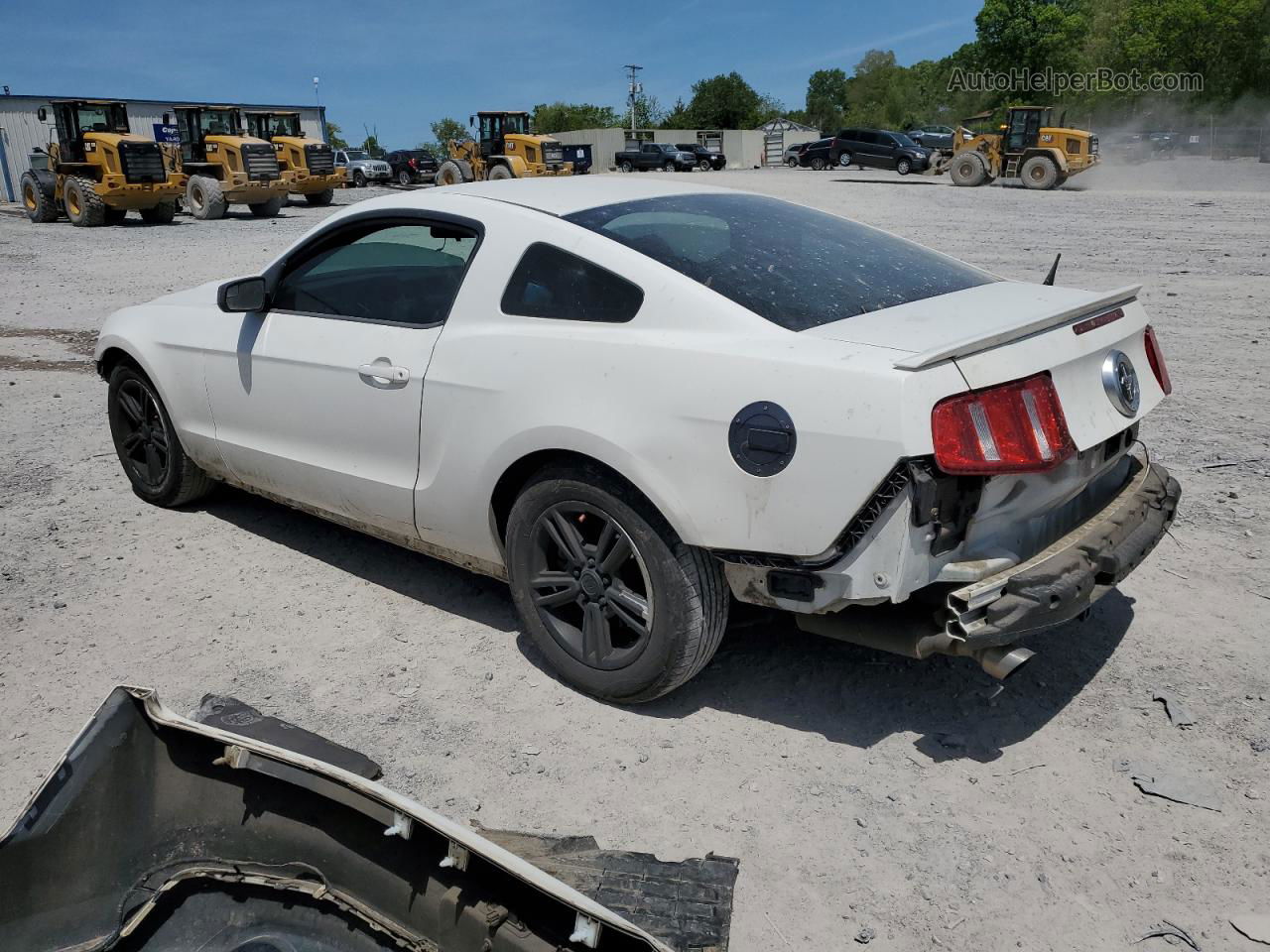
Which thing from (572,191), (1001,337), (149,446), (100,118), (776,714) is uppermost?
(100,118)

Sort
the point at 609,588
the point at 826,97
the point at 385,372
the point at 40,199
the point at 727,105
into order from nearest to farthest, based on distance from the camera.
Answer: the point at 609,588 < the point at 385,372 < the point at 40,199 < the point at 727,105 < the point at 826,97

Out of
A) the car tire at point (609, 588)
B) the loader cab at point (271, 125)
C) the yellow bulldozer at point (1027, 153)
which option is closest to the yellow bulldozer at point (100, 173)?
the loader cab at point (271, 125)

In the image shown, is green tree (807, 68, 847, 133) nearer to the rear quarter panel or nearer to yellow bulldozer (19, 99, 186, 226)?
yellow bulldozer (19, 99, 186, 226)

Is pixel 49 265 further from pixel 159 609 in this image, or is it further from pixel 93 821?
pixel 93 821

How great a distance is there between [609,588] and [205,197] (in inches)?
978

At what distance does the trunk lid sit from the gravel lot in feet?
3.13

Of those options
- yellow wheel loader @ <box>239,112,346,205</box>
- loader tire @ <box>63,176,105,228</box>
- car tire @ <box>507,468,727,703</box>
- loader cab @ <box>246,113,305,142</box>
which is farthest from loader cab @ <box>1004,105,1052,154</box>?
car tire @ <box>507,468,727,703</box>

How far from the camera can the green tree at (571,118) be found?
324ft

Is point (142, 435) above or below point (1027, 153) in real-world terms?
below

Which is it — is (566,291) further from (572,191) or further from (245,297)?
(245,297)

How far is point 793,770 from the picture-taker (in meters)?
3.09

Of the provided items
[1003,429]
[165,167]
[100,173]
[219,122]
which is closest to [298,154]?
[219,122]

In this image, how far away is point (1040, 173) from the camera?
28734 mm

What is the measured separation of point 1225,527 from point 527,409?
324cm
